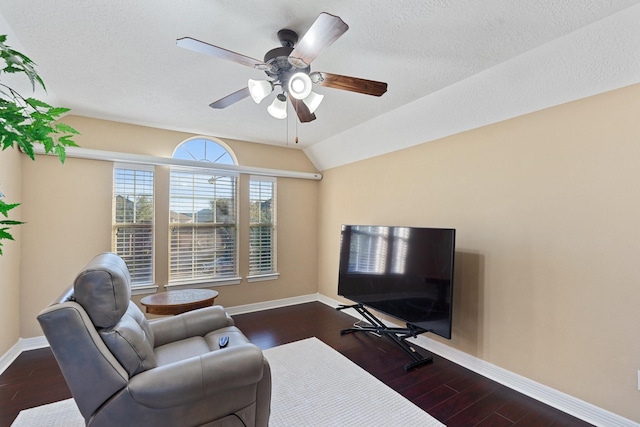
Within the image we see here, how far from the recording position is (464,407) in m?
2.27

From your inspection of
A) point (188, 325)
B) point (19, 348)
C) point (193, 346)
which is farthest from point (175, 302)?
point (19, 348)

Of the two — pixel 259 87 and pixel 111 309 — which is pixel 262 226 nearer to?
pixel 259 87

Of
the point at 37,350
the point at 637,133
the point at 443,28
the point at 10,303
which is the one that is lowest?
the point at 37,350

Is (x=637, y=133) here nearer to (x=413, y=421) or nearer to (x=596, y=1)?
(x=596, y=1)

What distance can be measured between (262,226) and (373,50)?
319 centimetres

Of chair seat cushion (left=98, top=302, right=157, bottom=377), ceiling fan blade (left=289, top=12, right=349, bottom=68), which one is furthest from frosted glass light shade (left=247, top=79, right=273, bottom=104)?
chair seat cushion (left=98, top=302, right=157, bottom=377)

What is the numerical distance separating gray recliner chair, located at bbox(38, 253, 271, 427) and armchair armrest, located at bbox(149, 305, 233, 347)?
1.86ft

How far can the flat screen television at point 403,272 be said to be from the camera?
270 centimetres

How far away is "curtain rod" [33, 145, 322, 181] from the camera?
3.37m

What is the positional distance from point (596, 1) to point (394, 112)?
183 centimetres

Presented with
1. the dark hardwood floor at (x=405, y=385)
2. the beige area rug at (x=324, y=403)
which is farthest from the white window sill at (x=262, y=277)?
the beige area rug at (x=324, y=403)

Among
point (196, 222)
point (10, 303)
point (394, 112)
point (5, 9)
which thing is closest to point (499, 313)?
→ point (394, 112)

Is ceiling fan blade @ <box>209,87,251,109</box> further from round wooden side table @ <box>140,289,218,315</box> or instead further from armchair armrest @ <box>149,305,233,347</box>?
round wooden side table @ <box>140,289,218,315</box>

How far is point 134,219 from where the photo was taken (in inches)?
149
